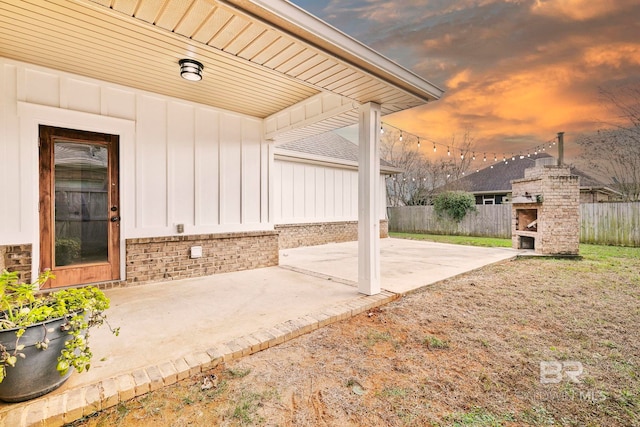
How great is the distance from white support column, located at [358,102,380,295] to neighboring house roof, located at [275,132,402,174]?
4.41 meters

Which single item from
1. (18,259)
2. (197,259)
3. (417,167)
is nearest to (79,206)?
(18,259)

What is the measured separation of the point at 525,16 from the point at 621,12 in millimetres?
2003

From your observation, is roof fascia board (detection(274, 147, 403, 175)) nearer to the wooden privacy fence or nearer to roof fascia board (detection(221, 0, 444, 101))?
roof fascia board (detection(221, 0, 444, 101))

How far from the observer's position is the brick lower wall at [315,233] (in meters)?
8.46

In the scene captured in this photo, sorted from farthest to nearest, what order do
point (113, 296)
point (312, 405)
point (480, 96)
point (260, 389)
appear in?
point (480, 96)
point (113, 296)
point (260, 389)
point (312, 405)

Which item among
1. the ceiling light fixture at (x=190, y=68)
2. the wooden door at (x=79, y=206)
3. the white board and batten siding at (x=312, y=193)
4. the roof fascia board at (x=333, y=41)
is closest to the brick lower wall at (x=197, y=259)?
the wooden door at (x=79, y=206)

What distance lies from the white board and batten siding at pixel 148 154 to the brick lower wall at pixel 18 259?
90mm

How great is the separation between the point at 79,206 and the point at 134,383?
320cm

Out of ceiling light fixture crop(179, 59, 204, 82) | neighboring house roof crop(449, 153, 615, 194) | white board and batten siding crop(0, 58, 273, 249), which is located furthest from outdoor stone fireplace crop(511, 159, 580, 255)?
neighboring house roof crop(449, 153, 615, 194)

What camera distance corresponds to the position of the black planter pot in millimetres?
1546

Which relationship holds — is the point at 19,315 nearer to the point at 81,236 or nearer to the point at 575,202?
→ the point at 81,236

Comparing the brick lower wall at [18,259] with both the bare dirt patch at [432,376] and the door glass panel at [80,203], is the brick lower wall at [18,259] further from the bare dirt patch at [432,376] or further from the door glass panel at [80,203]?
the bare dirt patch at [432,376]

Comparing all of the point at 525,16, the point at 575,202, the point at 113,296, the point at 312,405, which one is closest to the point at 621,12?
the point at 525,16

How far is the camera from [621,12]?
6496mm
